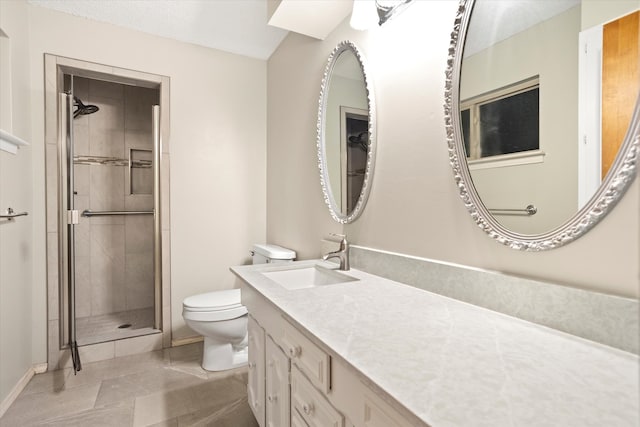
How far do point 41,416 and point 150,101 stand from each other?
2.73 meters

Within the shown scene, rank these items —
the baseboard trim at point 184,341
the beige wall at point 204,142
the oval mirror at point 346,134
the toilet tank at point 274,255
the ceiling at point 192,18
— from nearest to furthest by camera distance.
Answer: the oval mirror at point 346,134 < the ceiling at point 192,18 < the toilet tank at point 274,255 < the beige wall at point 204,142 < the baseboard trim at point 184,341

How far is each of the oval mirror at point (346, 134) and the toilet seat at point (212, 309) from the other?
0.86 m

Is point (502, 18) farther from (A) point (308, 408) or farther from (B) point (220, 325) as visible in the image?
(B) point (220, 325)

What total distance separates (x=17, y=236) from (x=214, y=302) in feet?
3.73

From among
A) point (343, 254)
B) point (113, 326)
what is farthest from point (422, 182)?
point (113, 326)

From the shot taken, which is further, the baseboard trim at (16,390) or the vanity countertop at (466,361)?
the baseboard trim at (16,390)

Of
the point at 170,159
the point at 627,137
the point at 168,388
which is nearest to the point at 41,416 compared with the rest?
the point at 168,388

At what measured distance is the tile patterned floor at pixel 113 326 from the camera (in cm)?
243

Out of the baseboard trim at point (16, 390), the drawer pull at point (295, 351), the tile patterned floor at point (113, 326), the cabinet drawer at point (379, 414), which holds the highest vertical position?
the cabinet drawer at point (379, 414)

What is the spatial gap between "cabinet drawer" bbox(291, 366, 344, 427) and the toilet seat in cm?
103

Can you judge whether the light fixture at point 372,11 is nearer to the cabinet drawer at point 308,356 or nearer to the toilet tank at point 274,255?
the cabinet drawer at point 308,356

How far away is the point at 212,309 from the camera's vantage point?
6.59 feet

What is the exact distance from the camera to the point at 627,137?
618mm

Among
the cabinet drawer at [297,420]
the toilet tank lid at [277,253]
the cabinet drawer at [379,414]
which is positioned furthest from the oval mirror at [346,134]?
the cabinet drawer at [379,414]
